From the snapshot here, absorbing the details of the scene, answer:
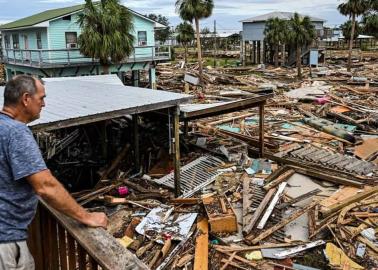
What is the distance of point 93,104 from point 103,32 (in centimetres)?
1431

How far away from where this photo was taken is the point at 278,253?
790cm

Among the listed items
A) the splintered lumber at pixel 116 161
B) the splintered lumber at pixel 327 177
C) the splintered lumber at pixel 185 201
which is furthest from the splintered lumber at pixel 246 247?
the splintered lumber at pixel 116 161

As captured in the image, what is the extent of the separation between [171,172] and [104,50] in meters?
12.5

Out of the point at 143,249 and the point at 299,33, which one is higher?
the point at 299,33

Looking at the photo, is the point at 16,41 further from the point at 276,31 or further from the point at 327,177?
the point at 327,177

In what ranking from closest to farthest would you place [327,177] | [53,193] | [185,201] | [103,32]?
[53,193] < [185,201] < [327,177] < [103,32]

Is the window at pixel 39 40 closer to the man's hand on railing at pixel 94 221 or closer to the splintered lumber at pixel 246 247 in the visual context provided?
the splintered lumber at pixel 246 247

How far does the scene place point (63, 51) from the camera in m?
25.0

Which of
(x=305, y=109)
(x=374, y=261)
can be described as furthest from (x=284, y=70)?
(x=374, y=261)

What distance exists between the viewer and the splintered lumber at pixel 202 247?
7552mm

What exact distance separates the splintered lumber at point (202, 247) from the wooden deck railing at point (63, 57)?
17545 mm

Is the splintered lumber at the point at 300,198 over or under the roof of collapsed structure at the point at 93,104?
under

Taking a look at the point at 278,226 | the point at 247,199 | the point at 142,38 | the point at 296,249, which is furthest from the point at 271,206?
the point at 142,38

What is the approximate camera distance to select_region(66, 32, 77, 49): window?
86.4 ft
